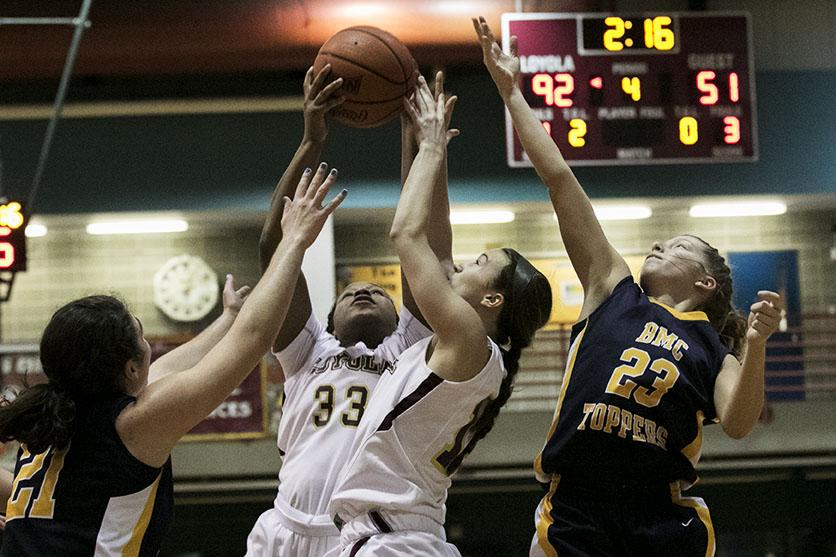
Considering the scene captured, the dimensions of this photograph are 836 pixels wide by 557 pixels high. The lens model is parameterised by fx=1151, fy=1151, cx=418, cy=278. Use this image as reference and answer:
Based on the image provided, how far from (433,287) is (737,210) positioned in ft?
36.1

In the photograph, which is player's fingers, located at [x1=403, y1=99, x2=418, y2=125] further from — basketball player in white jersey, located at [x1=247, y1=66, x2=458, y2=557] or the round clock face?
the round clock face

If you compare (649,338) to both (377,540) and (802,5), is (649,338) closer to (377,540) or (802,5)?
(377,540)

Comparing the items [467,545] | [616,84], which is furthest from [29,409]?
[467,545]

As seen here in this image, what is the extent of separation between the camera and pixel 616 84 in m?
8.74

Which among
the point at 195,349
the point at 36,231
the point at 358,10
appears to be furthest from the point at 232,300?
the point at 36,231

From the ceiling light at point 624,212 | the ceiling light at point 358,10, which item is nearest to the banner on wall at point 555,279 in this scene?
the ceiling light at point 624,212

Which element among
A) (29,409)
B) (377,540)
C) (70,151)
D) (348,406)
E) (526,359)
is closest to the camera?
(29,409)

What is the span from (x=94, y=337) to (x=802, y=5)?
34.3 ft

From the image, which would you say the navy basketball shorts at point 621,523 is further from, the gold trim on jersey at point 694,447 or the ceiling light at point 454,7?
the ceiling light at point 454,7

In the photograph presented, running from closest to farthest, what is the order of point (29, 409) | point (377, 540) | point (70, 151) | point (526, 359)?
point (29, 409)
point (377, 540)
point (70, 151)
point (526, 359)

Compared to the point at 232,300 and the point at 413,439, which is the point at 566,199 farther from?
the point at 232,300

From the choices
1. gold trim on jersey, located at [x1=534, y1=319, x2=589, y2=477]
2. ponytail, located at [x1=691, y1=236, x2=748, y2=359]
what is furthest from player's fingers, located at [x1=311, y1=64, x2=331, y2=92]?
ponytail, located at [x1=691, y1=236, x2=748, y2=359]

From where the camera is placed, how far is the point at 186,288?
13.5 m

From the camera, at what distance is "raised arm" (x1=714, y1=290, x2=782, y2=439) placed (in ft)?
10.1
